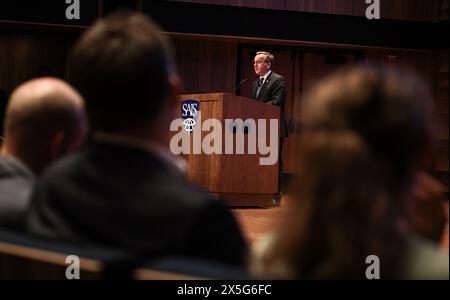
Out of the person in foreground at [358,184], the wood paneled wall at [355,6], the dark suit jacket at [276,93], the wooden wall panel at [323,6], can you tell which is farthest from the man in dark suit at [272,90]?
the person in foreground at [358,184]

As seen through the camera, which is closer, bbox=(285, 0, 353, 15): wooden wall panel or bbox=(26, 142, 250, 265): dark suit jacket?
bbox=(26, 142, 250, 265): dark suit jacket

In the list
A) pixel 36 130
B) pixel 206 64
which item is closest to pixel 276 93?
pixel 206 64

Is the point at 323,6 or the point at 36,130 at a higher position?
the point at 323,6

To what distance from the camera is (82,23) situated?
7520 millimetres

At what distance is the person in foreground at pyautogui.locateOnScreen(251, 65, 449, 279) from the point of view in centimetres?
78

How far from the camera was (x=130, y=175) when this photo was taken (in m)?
1.04

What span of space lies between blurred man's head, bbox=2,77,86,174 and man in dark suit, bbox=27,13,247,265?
358 millimetres

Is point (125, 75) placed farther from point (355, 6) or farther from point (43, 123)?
point (355, 6)

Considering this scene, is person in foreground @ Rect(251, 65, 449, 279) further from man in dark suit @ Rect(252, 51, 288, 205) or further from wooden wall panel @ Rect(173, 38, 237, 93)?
wooden wall panel @ Rect(173, 38, 237, 93)

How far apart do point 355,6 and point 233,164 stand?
4098 millimetres

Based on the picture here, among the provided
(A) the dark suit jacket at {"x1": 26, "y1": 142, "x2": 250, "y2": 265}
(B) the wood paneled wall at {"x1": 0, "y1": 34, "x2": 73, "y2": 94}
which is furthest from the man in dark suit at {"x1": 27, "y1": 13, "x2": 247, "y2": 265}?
(B) the wood paneled wall at {"x1": 0, "y1": 34, "x2": 73, "y2": 94}

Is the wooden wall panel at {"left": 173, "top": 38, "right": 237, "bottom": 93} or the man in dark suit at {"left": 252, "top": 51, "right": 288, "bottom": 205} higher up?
the wooden wall panel at {"left": 173, "top": 38, "right": 237, "bottom": 93}
